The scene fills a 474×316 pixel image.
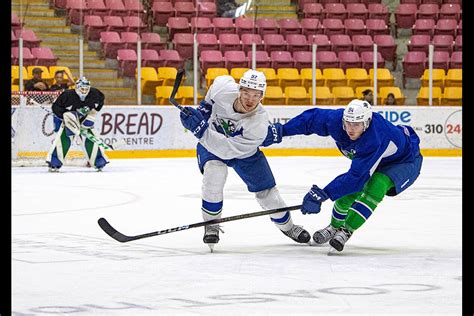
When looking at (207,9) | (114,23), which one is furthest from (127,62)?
(207,9)

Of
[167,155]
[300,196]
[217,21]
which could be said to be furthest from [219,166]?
[217,21]

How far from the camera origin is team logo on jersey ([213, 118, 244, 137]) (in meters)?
5.62

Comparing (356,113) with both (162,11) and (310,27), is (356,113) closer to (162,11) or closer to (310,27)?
(162,11)

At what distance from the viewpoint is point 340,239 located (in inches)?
211

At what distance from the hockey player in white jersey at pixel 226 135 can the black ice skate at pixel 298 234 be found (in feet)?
0.97

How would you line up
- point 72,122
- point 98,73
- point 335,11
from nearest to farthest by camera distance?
1. point 72,122
2. point 98,73
3. point 335,11

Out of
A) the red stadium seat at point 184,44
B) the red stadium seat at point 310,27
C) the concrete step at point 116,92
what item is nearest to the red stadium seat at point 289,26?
the red stadium seat at point 310,27

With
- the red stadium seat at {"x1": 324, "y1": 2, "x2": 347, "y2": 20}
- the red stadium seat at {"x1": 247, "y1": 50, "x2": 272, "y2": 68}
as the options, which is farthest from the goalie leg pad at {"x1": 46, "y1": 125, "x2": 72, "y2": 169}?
A: the red stadium seat at {"x1": 324, "y1": 2, "x2": 347, "y2": 20}

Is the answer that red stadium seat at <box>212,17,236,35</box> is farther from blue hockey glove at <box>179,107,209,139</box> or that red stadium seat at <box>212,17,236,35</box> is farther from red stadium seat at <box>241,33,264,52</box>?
blue hockey glove at <box>179,107,209,139</box>

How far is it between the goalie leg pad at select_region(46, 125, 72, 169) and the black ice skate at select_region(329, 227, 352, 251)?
7341mm

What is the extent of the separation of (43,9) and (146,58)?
1636 mm

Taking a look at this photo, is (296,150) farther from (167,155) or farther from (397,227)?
(397,227)

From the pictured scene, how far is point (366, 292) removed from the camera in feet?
13.6

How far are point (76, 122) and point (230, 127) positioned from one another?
23.0 ft
